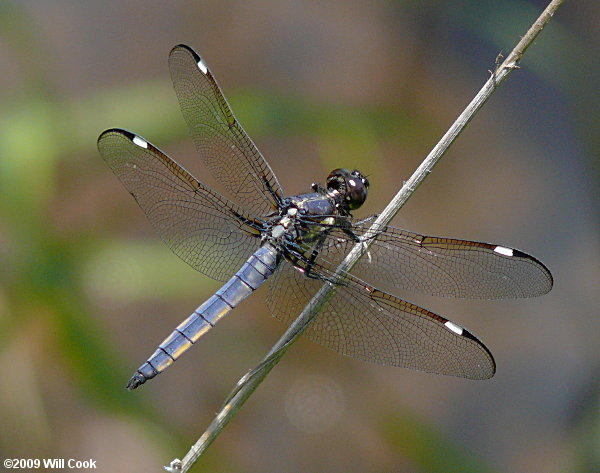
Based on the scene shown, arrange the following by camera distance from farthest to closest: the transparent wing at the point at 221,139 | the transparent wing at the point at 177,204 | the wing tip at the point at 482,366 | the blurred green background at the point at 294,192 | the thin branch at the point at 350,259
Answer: the blurred green background at the point at 294,192, the transparent wing at the point at 221,139, the transparent wing at the point at 177,204, the wing tip at the point at 482,366, the thin branch at the point at 350,259

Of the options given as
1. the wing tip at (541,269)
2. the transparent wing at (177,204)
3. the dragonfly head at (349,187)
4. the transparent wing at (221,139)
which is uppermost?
the dragonfly head at (349,187)

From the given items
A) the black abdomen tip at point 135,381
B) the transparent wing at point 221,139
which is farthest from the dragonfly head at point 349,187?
→ the black abdomen tip at point 135,381

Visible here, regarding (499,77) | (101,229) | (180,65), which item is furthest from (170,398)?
(499,77)

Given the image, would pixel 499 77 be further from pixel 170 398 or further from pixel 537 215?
pixel 170 398

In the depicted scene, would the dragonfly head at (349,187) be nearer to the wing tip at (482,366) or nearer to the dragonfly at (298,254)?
the dragonfly at (298,254)

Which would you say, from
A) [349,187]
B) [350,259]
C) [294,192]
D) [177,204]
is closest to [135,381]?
[177,204]

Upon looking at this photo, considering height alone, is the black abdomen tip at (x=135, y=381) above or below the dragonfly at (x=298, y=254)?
below

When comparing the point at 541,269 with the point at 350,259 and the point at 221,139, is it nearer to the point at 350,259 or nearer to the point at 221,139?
the point at 350,259

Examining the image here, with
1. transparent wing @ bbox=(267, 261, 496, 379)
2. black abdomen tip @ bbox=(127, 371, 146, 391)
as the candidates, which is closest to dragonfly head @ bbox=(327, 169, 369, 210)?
transparent wing @ bbox=(267, 261, 496, 379)
